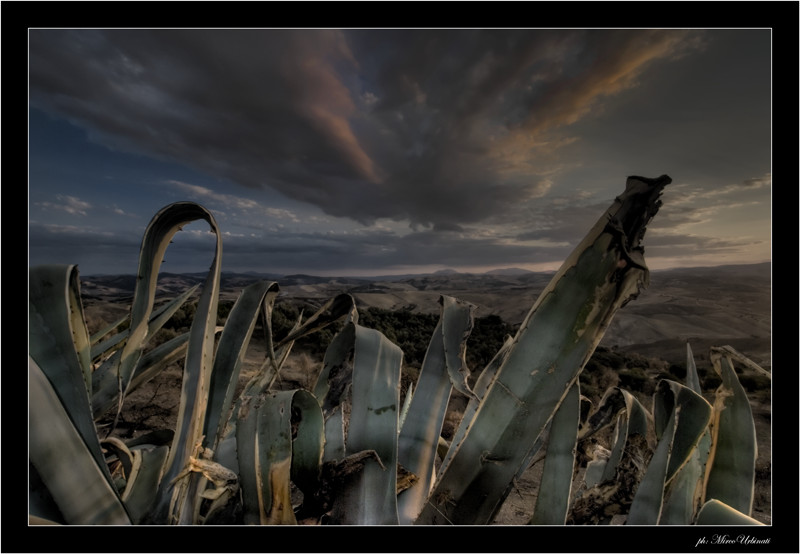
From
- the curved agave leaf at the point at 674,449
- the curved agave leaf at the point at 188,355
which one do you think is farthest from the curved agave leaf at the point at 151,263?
the curved agave leaf at the point at 674,449

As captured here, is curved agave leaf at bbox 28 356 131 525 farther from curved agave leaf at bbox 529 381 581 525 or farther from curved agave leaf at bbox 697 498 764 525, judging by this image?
curved agave leaf at bbox 697 498 764 525

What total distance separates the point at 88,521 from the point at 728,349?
1388mm

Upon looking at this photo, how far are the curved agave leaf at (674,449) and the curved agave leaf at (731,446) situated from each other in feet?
0.57

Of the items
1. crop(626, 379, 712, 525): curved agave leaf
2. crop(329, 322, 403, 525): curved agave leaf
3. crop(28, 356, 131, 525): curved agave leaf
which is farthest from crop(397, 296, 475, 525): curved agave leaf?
crop(28, 356, 131, 525): curved agave leaf

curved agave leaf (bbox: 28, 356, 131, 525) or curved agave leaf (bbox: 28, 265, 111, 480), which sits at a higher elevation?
curved agave leaf (bbox: 28, 265, 111, 480)

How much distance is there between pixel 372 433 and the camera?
950 millimetres

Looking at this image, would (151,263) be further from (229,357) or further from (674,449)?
(674,449)

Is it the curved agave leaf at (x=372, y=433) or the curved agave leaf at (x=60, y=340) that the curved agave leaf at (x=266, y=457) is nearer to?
the curved agave leaf at (x=372, y=433)

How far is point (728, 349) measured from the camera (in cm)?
92

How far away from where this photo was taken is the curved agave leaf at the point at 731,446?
0.91 metres

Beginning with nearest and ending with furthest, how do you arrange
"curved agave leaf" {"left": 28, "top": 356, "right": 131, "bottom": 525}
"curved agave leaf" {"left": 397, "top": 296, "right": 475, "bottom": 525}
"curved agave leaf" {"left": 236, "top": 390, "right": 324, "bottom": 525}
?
"curved agave leaf" {"left": 28, "top": 356, "right": 131, "bottom": 525}
"curved agave leaf" {"left": 236, "top": 390, "right": 324, "bottom": 525}
"curved agave leaf" {"left": 397, "top": 296, "right": 475, "bottom": 525}

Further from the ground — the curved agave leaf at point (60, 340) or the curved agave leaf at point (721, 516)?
the curved agave leaf at point (60, 340)

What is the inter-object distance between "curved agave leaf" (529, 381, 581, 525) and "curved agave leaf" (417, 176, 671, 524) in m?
0.29

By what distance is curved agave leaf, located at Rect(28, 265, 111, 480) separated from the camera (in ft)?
2.57
